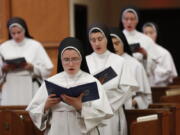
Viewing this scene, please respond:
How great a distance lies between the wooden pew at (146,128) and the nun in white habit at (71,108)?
0.80m

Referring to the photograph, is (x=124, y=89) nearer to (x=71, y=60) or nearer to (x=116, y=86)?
(x=116, y=86)

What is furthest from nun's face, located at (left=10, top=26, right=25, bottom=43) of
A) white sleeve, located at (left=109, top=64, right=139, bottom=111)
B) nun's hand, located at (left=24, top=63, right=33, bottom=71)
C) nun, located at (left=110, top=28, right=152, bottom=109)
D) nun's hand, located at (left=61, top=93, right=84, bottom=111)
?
nun's hand, located at (left=61, top=93, right=84, bottom=111)

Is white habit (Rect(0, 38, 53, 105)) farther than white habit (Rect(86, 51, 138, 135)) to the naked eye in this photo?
Yes

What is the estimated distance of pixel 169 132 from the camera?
8.20 m

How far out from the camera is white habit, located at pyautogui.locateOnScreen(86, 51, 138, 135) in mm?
7445

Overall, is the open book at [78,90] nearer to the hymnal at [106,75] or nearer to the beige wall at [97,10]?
the hymnal at [106,75]

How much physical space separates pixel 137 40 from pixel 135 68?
1.34 meters

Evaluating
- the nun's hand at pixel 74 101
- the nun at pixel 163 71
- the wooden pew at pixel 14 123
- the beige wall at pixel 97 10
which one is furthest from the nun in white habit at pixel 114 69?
the beige wall at pixel 97 10

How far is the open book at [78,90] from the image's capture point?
6.20m

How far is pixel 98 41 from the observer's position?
7406mm

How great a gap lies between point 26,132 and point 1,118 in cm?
35

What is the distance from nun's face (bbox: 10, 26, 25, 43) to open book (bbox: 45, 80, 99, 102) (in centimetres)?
305

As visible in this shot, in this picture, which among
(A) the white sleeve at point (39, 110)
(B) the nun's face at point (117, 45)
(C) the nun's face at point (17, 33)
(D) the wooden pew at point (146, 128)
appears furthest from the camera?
(C) the nun's face at point (17, 33)

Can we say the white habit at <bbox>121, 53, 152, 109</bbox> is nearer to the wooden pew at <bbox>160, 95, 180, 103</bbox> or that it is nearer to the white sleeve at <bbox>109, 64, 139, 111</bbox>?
the wooden pew at <bbox>160, 95, 180, 103</bbox>
